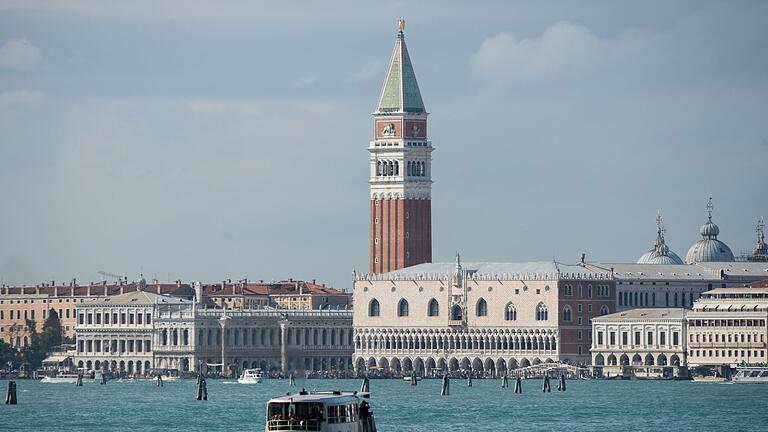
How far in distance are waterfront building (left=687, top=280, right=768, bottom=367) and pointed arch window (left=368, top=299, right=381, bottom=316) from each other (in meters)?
25.0

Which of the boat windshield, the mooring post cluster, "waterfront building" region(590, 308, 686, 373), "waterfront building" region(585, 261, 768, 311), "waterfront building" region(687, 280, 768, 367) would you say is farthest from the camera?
"waterfront building" region(585, 261, 768, 311)

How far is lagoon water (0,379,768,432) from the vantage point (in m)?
116

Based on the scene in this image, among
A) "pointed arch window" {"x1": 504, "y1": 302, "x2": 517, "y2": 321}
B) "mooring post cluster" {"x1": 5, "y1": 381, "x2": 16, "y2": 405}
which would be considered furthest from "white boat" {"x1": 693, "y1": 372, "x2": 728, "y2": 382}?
"mooring post cluster" {"x1": 5, "y1": 381, "x2": 16, "y2": 405}

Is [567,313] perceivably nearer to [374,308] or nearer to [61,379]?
[374,308]

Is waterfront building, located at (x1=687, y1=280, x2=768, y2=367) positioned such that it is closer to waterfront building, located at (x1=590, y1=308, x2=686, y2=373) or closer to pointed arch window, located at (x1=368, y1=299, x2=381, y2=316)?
waterfront building, located at (x1=590, y1=308, x2=686, y2=373)

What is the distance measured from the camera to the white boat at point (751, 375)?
17257 centimetres

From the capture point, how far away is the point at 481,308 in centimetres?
19312

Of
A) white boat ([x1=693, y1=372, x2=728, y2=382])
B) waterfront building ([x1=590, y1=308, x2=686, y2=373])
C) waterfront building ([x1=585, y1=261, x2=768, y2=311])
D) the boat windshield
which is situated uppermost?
waterfront building ([x1=585, y1=261, x2=768, y2=311])

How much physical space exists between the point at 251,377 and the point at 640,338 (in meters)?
26.1

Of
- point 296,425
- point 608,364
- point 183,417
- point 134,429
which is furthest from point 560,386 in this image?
point 296,425

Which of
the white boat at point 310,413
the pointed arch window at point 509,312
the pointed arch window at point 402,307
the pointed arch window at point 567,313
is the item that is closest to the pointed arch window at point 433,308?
the pointed arch window at point 402,307

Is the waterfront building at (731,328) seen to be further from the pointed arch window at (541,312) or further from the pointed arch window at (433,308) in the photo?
the pointed arch window at (433,308)

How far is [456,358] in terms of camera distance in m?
194

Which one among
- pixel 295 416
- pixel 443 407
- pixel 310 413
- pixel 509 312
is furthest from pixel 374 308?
pixel 310 413
